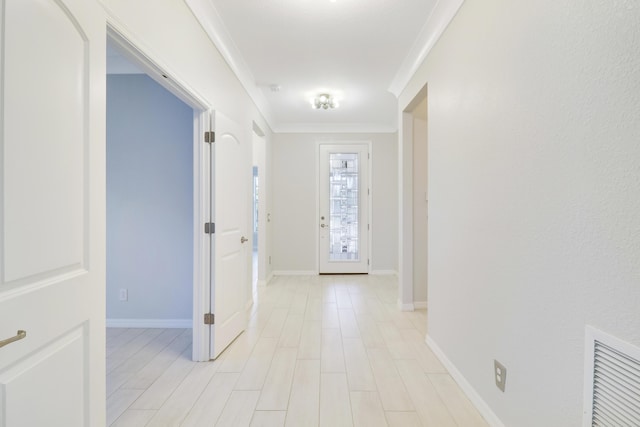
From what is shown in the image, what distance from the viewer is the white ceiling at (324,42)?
2248mm

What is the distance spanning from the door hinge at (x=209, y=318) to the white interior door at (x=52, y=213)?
46.0 inches

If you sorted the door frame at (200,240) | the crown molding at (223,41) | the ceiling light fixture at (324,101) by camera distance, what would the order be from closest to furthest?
the crown molding at (223,41)
the door frame at (200,240)
the ceiling light fixture at (324,101)

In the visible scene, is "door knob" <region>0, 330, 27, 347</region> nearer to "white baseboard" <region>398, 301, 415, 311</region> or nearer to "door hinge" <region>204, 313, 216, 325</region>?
"door hinge" <region>204, 313, 216, 325</region>

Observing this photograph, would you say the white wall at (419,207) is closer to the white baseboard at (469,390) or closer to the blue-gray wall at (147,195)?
the white baseboard at (469,390)

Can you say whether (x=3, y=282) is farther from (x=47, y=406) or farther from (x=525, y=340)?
(x=525, y=340)

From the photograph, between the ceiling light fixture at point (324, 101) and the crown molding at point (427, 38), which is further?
the ceiling light fixture at point (324, 101)

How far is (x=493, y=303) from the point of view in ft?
5.38

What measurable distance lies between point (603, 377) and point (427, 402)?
112 cm

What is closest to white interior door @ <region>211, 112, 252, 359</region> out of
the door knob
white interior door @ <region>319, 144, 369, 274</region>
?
the door knob

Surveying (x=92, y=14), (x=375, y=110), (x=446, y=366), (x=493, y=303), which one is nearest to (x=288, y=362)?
(x=446, y=366)

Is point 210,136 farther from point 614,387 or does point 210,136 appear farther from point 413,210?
point 614,387

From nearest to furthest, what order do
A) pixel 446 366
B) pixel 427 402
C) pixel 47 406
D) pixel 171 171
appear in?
1. pixel 47 406
2. pixel 427 402
3. pixel 446 366
4. pixel 171 171

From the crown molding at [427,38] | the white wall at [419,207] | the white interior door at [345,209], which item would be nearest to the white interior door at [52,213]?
the crown molding at [427,38]

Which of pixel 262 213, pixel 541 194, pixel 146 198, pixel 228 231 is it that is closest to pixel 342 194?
pixel 262 213
